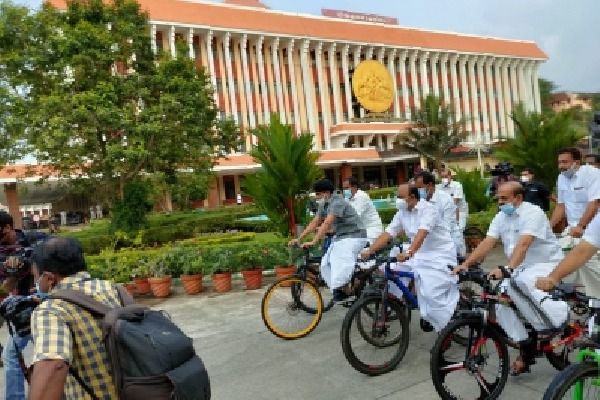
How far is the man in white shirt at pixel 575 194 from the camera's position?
554cm

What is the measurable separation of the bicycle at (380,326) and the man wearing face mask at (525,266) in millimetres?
575

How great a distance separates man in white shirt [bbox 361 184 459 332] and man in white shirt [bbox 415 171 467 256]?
18cm

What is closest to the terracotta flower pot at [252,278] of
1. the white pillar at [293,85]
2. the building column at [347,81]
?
the white pillar at [293,85]

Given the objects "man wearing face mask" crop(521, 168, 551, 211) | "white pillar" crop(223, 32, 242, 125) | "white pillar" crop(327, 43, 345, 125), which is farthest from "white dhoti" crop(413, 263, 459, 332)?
"white pillar" crop(327, 43, 345, 125)

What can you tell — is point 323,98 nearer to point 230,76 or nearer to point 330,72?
point 330,72

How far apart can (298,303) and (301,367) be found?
3.13ft

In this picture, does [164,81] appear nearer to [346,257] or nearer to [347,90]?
[346,257]

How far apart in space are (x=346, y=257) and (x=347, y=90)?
150ft

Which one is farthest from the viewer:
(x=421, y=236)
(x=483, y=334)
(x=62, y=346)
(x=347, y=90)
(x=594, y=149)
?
(x=347, y=90)

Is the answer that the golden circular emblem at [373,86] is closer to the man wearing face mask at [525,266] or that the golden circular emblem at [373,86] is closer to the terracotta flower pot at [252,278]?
the terracotta flower pot at [252,278]

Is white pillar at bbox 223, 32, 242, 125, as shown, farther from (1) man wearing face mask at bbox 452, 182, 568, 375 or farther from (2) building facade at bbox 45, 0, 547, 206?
(1) man wearing face mask at bbox 452, 182, 568, 375

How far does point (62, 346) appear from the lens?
1.90m

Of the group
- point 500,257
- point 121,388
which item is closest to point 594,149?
point 500,257

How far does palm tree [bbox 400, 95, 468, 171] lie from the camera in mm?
39531
